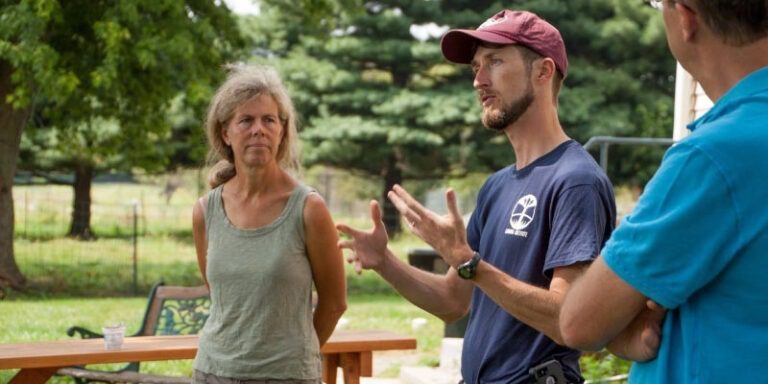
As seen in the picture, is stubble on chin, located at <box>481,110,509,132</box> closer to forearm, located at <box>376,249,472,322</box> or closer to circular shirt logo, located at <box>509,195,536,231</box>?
circular shirt logo, located at <box>509,195,536,231</box>

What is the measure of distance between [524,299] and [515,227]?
0.43m

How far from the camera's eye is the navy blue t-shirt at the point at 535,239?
8.09ft

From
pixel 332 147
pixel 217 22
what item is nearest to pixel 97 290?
pixel 217 22

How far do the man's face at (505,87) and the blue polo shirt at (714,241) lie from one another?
1102mm

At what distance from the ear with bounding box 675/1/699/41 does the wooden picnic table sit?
3.98m

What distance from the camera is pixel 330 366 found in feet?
18.7

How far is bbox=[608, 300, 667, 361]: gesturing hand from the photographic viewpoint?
69.9 inches

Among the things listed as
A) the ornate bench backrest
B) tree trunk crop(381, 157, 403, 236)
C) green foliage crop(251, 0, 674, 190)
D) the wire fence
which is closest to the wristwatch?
the ornate bench backrest

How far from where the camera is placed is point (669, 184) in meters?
1.65

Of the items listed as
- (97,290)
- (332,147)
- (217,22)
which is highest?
(217,22)

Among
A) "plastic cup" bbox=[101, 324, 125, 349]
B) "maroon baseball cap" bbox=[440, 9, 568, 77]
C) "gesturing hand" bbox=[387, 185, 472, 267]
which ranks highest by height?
"maroon baseball cap" bbox=[440, 9, 568, 77]

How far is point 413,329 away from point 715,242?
1092 centimetres

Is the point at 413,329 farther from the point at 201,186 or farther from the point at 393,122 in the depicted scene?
the point at 201,186

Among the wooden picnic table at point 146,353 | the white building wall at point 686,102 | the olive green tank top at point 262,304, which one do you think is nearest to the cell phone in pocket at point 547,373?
the olive green tank top at point 262,304
